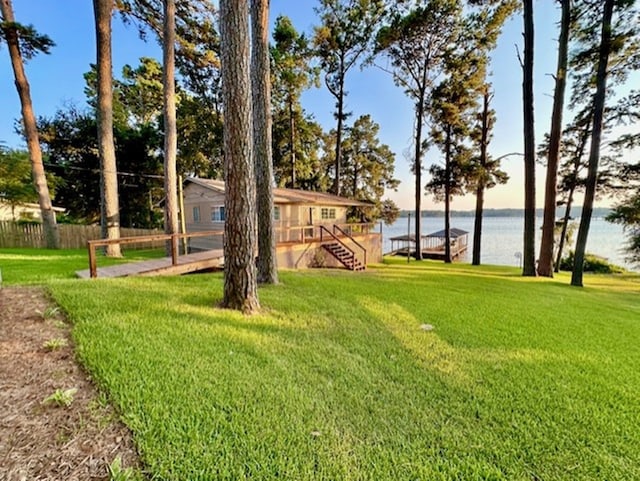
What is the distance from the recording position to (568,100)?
11719 mm

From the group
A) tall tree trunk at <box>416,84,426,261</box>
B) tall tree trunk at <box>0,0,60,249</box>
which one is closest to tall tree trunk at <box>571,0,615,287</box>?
tall tree trunk at <box>416,84,426,261</box>

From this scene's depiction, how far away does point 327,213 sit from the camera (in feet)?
58.9

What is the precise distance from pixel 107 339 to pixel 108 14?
39.8ft

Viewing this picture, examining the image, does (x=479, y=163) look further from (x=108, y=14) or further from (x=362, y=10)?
(x=108, y=14)

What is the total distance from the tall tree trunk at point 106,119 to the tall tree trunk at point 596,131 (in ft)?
51.9

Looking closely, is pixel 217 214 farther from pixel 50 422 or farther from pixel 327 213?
pixel 50 422

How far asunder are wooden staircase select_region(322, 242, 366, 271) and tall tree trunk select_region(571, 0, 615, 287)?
25.1 feet

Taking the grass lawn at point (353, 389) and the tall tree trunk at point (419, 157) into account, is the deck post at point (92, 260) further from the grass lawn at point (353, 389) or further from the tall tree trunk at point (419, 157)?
the tall tree trunk at point (419, 157)

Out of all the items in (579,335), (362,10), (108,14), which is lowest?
(579,335)

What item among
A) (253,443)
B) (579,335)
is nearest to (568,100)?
(579,335)

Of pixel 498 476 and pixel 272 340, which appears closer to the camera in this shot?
pixel 498 476

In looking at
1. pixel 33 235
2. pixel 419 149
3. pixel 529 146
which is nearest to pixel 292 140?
pixel 419 149

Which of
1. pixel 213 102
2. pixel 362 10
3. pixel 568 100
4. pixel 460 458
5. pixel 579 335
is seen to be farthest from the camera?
pixel 213 102

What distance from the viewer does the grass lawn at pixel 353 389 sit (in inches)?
68.8
